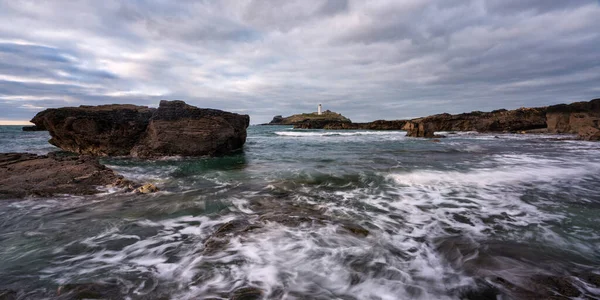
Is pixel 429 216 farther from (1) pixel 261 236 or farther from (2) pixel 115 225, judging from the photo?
(2) pixel 115 225


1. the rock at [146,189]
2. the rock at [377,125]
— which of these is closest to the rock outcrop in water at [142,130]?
the rock at [146,189]

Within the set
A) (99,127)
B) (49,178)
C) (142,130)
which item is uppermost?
(99,127)

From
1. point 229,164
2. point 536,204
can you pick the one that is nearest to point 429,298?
point 536,204

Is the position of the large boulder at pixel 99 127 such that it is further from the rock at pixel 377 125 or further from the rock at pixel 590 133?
the rock at pixel 377 125

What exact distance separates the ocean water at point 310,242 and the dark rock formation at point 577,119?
24.6 metres

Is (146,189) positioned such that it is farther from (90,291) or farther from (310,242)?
(310,242)

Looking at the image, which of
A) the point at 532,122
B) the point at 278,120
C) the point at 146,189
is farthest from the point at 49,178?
the point at 278,120

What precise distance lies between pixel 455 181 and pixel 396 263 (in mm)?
5529

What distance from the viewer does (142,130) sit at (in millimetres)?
13727

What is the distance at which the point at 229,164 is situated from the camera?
1105 cm

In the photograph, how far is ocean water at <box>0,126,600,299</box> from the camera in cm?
271

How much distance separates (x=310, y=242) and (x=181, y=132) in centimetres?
1125

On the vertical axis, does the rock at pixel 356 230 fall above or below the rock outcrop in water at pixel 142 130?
below

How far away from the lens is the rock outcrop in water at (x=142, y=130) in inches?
508
